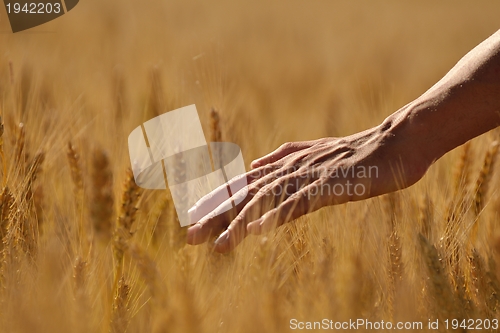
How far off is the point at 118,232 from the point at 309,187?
1.24 ft

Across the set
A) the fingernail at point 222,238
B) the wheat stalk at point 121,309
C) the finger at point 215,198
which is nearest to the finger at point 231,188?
the finger at point 215,198

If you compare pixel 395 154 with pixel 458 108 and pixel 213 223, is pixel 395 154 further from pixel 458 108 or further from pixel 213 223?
pixel 213 223

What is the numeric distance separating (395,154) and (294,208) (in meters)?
0.23

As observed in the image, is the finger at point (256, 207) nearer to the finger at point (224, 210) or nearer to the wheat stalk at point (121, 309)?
the finger at point (224, 210)

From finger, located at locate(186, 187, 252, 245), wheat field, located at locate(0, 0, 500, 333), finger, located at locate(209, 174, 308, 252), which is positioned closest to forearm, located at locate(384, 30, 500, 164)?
wheat field, located at locate(0, 0, 500, 333)

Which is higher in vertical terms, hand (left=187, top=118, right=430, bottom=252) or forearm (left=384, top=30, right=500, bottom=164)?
forearm (left=384, top=30, right=500, bottom=164)

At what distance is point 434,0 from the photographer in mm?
5996

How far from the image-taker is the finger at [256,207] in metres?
1.01

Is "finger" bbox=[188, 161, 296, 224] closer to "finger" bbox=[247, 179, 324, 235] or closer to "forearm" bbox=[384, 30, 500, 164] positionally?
"finger" bbox=[247, 179, 324, 235]

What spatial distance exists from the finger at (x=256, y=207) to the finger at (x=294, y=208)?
0.02 metres

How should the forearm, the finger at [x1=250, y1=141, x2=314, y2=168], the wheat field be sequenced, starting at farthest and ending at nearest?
the finger at [x1=250, y1=141, x2=314, y2=168] → the forearm → the wheat field

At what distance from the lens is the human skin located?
111cm

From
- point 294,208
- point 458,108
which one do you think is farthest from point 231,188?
point 458,108

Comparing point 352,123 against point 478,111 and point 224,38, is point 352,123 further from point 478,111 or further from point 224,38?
point 224,38
